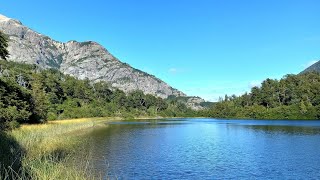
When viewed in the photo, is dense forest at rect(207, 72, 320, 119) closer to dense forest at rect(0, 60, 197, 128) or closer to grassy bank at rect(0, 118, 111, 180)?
dense forest at rect(0, 60, 197, 128)

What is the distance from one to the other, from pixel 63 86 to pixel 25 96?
89.3 m

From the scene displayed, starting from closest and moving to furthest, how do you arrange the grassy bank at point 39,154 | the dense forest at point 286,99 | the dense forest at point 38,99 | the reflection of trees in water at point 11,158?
1. the reflection of trees in water at point 11,158
2. the grassy bank at point 39,154
3. the dense forest at point 38,99
4. the dense forest at point 286,99

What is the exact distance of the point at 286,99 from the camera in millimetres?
176375

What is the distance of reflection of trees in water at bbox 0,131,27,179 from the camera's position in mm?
15717

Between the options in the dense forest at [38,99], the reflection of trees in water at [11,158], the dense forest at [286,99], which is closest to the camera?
the reflection of trees in water at [11,158]

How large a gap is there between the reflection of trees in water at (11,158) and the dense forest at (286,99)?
13696 centimetres

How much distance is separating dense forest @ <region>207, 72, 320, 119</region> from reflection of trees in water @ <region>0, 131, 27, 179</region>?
5392 inches

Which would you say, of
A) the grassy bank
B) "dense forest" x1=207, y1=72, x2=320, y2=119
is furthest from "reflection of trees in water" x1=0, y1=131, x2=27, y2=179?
"dense forest" x1=207, y1=72, x2=320, y2=119

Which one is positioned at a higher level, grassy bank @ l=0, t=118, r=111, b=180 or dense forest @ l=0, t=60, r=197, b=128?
dense forest @ l=0, t=60, r=197, b=128

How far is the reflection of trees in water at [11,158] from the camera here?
15717 mm

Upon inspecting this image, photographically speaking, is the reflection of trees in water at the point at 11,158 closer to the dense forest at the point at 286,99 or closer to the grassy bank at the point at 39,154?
the grassy bank at the point at 39,154

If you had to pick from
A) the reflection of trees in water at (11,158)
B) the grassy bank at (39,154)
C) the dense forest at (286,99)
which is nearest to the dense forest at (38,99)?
the grassy bank at (39,154)

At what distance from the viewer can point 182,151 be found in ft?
122

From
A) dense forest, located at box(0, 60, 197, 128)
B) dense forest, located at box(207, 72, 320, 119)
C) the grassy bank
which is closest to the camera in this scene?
the grassy bank
